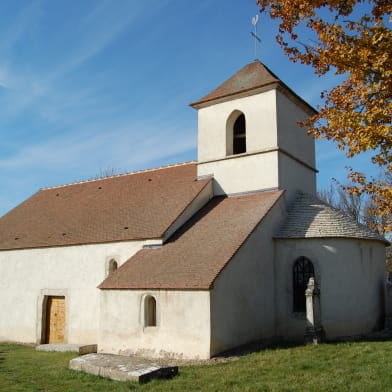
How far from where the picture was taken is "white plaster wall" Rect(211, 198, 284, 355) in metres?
12.9

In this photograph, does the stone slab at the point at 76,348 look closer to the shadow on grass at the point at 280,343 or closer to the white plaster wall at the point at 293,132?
the shadow on grass at the point at 280,343

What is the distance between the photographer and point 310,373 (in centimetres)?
991

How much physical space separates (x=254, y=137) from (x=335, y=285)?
6.73 metres

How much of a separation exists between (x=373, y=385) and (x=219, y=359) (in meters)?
4.66

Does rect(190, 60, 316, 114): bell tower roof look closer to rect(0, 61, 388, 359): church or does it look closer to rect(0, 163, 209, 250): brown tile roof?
rect(0, 61, 388, 359): church

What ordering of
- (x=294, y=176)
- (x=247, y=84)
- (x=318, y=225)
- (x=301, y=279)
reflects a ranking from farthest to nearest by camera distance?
(x=247, y=84) < (x=294, y=176) < (x=318, y=225) < (x=301, y=279)

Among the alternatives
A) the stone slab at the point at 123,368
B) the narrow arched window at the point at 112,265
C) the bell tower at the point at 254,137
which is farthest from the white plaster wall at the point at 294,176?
the stone slab at the point at 123,368

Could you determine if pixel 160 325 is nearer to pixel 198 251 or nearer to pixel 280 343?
pixel 198 251

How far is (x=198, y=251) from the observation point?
1457 centimetres

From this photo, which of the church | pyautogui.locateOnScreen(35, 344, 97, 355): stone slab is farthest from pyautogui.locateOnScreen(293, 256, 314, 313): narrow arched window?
pyautogui.locateOnScreen(35, 344, 97, 355): stone slab

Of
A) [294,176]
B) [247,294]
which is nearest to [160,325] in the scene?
[247,294]

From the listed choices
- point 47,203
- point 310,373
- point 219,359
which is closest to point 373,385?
point 310,373

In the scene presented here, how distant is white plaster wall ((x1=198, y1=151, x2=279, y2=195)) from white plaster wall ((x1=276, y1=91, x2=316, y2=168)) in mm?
1009

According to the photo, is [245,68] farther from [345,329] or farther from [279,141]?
[345,329]
